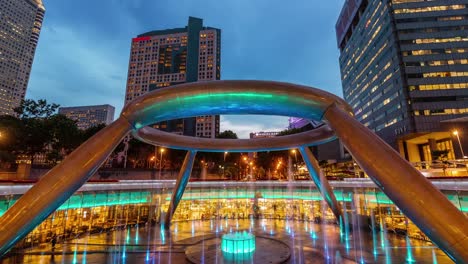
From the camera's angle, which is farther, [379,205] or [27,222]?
[379,205]

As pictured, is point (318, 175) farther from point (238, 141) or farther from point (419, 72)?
point (419, 72)

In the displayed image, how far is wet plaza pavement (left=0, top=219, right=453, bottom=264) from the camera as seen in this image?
1496 centimetres

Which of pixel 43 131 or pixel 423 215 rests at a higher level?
pixel 43 131

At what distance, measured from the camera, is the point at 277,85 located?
9.59 metres

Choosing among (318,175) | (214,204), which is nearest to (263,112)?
(318,175)

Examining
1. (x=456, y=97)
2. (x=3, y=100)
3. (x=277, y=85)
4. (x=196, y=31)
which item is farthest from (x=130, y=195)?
(x=3, y=100)

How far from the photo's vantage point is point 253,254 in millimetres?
15656

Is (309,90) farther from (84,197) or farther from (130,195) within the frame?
(130,195)

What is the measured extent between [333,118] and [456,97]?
74066mm

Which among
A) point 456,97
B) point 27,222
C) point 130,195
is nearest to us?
point 27,222

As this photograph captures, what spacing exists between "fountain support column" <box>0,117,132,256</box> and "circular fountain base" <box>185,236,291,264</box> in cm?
893

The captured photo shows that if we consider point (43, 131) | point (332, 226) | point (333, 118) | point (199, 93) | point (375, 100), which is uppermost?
point (375, 100)

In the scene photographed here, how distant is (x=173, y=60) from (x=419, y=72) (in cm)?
12636

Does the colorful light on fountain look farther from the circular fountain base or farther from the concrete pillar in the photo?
the concrete pillar
